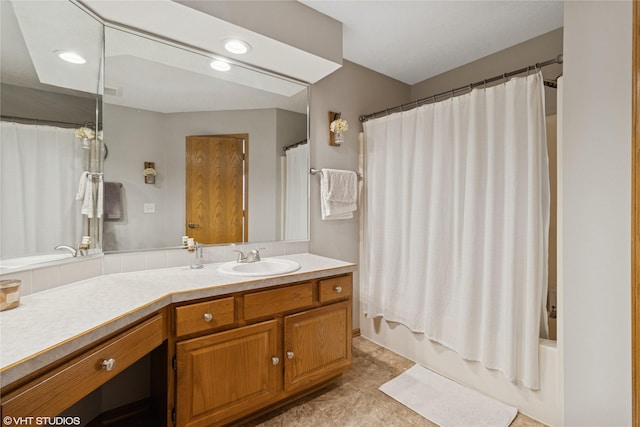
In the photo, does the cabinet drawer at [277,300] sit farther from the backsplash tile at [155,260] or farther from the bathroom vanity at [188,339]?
the backsplash tile at [155,260]

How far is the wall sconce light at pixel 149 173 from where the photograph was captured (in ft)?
5.61

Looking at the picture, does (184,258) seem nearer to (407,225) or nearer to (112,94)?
(112,94)

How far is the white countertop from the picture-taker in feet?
2.62

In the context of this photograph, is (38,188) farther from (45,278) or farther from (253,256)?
(253,256)

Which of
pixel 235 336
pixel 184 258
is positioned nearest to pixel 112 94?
pixel 184 258

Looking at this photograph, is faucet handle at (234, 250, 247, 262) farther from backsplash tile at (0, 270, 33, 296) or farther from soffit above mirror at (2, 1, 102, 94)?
soffit above mirror at (2, 1, 102, 94)

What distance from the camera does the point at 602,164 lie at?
4.41ft

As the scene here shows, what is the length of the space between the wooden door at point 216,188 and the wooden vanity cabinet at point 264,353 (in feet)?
2.07

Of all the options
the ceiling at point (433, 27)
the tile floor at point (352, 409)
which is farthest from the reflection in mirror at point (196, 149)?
the tile floor at point (352, 409)

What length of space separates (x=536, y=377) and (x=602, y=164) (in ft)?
3.85

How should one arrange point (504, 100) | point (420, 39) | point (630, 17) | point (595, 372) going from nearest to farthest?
point (630, 17), point (595, 372), point (504, 100), point (420, 39)

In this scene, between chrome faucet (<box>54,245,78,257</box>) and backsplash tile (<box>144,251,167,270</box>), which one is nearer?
chrome faucet (<box>54,245,78,257</box>)

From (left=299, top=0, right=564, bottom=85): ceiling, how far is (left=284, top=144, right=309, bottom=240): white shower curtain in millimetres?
933

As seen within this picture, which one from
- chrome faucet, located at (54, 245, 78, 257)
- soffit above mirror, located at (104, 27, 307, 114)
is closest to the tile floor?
chrome faucet, located at (54, 245, 78, 257)
